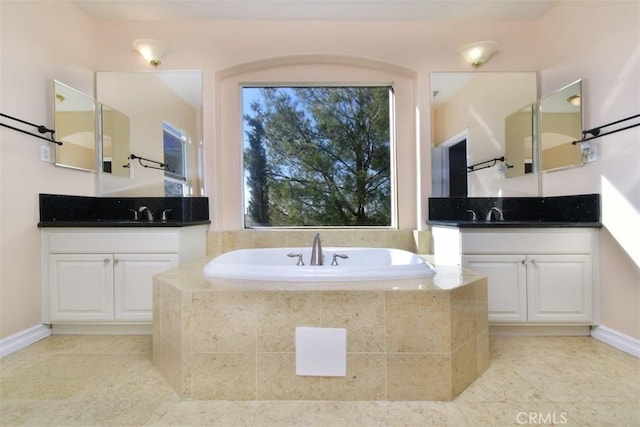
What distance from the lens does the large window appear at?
2.86m

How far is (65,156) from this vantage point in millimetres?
2381

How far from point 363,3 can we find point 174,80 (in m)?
1.65

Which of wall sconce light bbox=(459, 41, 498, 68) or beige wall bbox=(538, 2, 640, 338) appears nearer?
beige wall bbox=(538, 2, 640, 338)

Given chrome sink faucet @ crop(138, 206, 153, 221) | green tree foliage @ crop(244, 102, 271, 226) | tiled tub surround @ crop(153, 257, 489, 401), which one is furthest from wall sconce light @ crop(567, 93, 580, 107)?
chrome sink faucet @ crop(138, 206, 153, 221)

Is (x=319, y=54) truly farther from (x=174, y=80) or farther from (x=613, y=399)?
(x=613, y=399)

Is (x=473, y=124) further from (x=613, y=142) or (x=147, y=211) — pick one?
(x=147, y=211)

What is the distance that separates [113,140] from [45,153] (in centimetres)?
55

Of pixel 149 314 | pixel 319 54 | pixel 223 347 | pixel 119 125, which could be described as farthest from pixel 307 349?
pixel 119 125

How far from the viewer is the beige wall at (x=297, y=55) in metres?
2.00

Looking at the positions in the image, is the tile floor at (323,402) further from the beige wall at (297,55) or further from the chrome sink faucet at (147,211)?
the chrome sink faucet at (147,211)

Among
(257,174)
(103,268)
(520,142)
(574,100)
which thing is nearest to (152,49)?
(257,174)

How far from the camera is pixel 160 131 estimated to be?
2.73 m

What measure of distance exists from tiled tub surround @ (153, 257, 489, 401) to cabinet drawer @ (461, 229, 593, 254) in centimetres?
83
